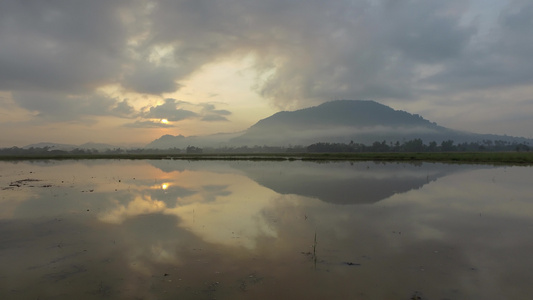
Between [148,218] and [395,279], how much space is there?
38.0 ft

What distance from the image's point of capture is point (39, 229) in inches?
487

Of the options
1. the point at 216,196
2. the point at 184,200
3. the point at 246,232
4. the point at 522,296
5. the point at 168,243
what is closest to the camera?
the point at 522,296

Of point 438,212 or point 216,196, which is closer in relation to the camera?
point 438,212

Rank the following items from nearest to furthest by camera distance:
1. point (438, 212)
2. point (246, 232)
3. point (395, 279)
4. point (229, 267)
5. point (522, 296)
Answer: point (522, 296), point (395, 279), point (229, 267), point (246, 232), point (438, 212)

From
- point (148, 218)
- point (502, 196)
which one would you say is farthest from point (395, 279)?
point (502, 196)

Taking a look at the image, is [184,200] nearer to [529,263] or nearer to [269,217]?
[269,217]

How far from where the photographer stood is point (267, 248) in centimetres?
995

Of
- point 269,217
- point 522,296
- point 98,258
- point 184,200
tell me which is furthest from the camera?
point 184,200

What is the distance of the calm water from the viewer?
23.4ft

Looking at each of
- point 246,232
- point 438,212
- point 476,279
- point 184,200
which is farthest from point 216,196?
point 476,279

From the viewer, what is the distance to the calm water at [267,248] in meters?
7.14

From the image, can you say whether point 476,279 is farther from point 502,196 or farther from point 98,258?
point 502,196

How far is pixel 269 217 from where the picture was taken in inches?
566

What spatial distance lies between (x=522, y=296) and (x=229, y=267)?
24.0 ft
